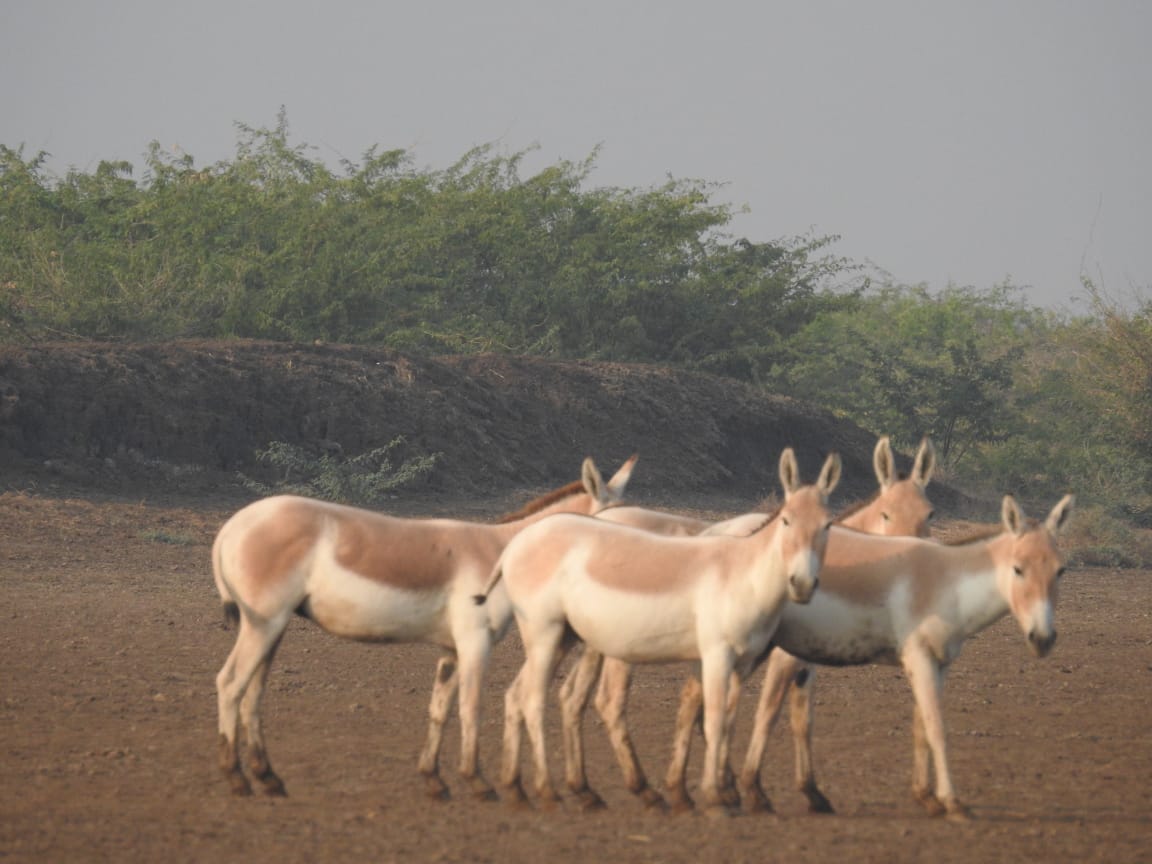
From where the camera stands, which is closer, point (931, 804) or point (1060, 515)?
point (931, 804)

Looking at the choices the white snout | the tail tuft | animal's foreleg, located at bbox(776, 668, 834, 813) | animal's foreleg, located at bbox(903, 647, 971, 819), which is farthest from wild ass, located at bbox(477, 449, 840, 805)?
the tail tuft

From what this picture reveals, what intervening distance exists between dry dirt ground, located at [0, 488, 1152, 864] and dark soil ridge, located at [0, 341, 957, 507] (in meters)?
5.22

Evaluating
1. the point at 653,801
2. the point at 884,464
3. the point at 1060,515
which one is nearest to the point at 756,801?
the point at 653,801

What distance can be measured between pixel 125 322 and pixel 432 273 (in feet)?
30.8

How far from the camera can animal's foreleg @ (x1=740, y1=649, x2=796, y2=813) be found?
336 inches

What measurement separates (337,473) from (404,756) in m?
13.3

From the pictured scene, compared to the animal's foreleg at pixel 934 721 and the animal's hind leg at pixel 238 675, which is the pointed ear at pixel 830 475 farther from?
the animal's hind leg at pixel 238 675

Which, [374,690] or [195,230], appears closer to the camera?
[374,690]

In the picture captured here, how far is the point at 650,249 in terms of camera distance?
3688cm

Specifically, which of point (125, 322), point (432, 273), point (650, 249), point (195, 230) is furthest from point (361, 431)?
point (650, 249)

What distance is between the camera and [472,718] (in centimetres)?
851

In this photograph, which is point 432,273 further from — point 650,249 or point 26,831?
point 26,831

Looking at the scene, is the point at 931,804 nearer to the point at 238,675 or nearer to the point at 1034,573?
the point at 1034,573

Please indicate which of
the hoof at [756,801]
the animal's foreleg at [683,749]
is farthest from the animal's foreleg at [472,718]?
the hoof at [756,801]
